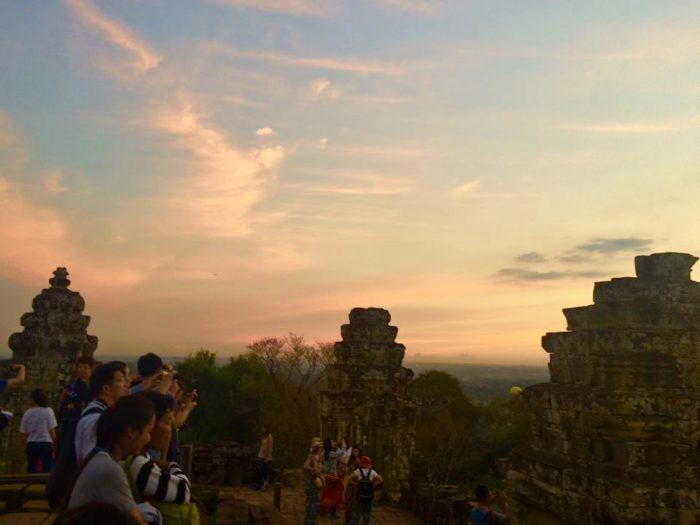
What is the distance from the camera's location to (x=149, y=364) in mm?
4836

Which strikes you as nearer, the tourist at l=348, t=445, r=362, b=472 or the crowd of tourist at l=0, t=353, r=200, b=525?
the crowd of tourist at l=0, t=353, r=200, b=525

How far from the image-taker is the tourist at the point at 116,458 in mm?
2533

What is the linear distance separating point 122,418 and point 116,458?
0.61 feet

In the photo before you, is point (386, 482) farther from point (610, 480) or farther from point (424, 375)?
point (424, 375)

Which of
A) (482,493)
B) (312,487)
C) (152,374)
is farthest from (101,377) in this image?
(312,487)

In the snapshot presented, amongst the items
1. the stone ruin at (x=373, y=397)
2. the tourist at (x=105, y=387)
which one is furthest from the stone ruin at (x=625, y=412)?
the stone ruin at (x=373, y=397)

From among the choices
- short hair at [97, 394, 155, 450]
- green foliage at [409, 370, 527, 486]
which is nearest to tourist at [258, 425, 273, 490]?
short hair at [97, 394, 155, 450]

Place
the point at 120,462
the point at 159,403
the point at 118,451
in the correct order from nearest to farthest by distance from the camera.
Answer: the point at 118,451, the point at 120,462, the point at 159,403

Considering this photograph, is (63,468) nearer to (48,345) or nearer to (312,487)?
(312,487)

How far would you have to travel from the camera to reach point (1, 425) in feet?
18.6

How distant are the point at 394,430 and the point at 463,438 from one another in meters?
19.5

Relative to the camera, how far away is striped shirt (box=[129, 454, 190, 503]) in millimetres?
3168

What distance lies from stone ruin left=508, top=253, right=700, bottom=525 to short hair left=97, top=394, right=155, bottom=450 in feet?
11.1

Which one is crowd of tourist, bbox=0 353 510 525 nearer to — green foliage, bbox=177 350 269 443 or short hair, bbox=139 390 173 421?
short hair, bbox=139 390 173 421
